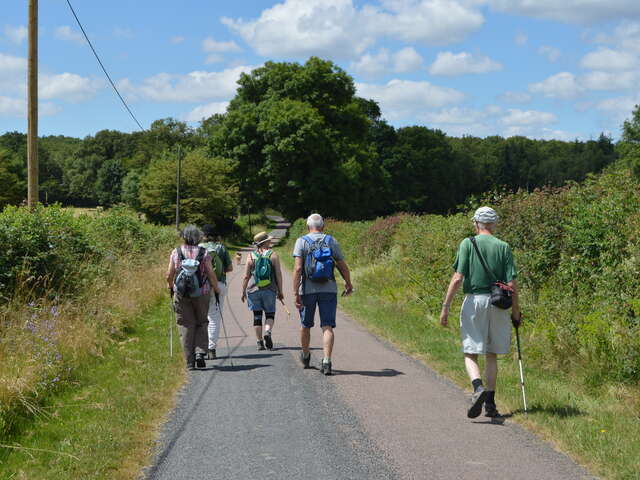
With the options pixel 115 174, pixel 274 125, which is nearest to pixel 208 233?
pixel 274 125

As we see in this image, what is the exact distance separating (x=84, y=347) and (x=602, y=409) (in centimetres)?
659

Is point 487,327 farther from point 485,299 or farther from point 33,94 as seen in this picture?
point 33,94

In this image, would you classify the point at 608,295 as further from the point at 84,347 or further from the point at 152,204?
the point at 152,204

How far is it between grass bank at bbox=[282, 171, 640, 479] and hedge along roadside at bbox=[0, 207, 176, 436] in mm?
4745

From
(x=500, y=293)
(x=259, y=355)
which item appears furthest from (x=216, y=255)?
(x=500, y=293)

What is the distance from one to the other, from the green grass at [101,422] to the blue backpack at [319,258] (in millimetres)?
2122

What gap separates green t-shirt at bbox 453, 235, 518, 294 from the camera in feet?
22.6

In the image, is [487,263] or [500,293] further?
[487,263]

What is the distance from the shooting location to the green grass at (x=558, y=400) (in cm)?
549

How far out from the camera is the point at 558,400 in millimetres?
7254

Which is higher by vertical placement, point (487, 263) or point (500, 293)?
point (487, 263)

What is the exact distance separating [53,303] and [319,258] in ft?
15.8

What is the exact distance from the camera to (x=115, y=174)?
4611 inches

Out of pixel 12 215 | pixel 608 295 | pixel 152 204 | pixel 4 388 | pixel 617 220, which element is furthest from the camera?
pixel 152 204
